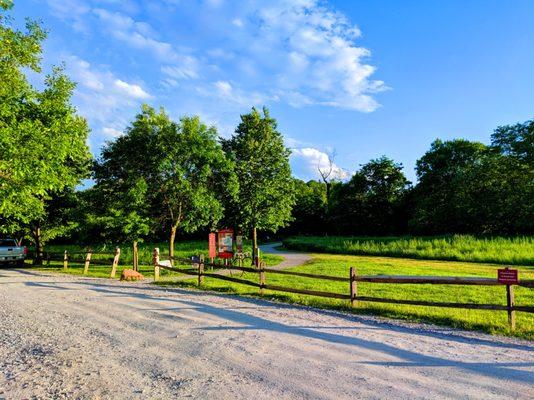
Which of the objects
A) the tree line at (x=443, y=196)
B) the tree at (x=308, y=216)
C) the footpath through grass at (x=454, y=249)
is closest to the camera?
the footpath through grass at (x=454, y=249)

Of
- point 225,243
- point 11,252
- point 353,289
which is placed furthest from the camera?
point 11,252

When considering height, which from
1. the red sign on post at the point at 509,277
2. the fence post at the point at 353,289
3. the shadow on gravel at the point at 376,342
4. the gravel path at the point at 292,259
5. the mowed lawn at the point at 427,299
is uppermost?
the red sign on post at the point at 509,277

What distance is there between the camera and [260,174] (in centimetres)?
2377

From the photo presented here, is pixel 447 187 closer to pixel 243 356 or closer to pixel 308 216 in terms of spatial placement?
pixel 308 216

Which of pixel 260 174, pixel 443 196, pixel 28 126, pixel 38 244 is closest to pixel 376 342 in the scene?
pixel 28 126

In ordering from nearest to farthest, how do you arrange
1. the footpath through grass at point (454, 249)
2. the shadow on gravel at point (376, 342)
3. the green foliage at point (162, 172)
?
the shadow on gravel at point (376, 342) → the green foliage at point (162, 172) → the footpath through grass at point (454, 249)

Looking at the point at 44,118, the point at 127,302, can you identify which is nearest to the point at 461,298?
the point at 127,302

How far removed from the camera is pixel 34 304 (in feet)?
36.2

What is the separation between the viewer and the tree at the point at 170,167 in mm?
20641

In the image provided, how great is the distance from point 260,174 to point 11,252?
1750cm

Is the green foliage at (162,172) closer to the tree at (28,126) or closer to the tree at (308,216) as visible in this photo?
the tree at (28,126)

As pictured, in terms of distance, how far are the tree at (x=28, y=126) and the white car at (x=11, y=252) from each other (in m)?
9.36

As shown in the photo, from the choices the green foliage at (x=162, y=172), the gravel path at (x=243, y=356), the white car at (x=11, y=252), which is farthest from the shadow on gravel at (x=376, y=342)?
the white car at (x=11, y=252)

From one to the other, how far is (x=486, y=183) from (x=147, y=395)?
49.6 m
